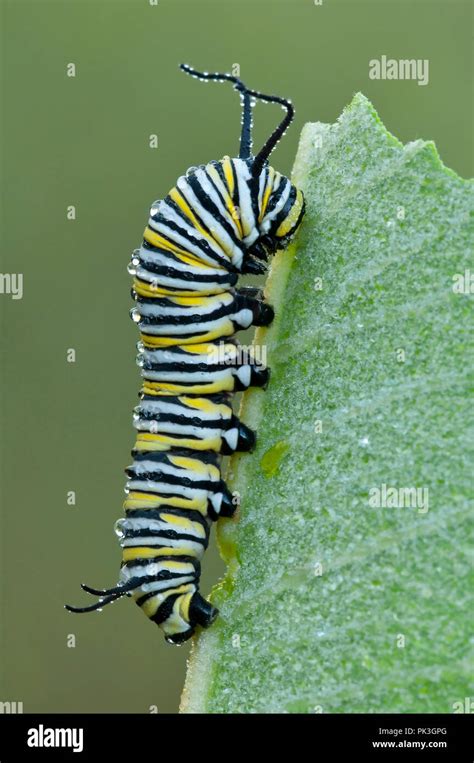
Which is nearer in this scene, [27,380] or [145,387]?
[145,387]

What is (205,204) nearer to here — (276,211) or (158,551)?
(276,211)

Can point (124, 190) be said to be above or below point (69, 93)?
below

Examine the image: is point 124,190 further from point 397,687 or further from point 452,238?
point 397,687

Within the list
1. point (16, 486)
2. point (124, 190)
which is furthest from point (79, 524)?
point (124, 190)

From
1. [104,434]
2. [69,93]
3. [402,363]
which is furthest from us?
[69,93]

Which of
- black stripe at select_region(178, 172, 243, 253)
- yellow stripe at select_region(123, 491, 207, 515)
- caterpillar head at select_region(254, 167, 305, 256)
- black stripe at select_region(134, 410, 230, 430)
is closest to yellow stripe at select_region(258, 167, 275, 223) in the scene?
caterpillar head at select_region(254, 167, 305, 256)

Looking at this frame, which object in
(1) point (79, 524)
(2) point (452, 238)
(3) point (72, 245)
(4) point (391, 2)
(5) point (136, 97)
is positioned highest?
(4) point (391, 2)
